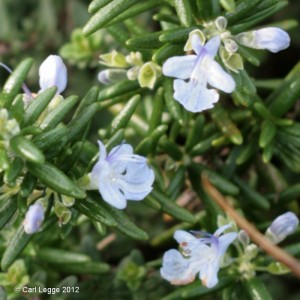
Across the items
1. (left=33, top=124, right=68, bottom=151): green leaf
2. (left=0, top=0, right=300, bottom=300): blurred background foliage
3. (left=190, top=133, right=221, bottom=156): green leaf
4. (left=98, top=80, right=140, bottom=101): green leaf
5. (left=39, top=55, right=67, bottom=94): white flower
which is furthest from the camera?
(left=0, top=0, right=300, bottom=300): blurred background foliage

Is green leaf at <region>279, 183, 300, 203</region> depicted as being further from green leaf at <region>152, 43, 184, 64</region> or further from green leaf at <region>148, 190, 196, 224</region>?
green leaf at <region>152, 43, 184, 64</region>

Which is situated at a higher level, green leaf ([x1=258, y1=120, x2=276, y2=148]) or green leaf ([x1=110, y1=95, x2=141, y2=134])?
green leaf ([x1=110, y1=95, x2=141, y2=134])

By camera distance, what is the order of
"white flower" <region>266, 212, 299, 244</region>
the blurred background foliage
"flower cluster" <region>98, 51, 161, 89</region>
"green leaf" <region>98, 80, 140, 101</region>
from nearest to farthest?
"white flower" <region>266, 212, 299, 244</region> → "flower cluster" <region>98, 51, 161, 89</region> → "green leaf" <region>98, 80, 140, 101</region> → the blurred background foliage

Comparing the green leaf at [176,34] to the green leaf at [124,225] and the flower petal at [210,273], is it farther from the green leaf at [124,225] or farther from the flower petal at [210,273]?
the flower petal at [210,273]

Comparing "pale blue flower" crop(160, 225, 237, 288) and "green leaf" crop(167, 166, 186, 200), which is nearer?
"pale blue flower" crop(160, 225, 237, 288)

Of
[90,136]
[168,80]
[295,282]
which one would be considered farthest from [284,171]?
[168,80]

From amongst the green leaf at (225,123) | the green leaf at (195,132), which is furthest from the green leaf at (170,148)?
the green leaf at (225,123)

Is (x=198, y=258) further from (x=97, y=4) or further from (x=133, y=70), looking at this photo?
(x=97, y=4)

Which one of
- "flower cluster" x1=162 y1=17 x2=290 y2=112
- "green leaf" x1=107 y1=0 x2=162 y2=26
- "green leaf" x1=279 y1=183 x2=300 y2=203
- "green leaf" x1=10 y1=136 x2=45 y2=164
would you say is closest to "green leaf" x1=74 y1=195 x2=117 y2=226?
"green leaf" x1=10 y1=136 x2=45 y2=164
